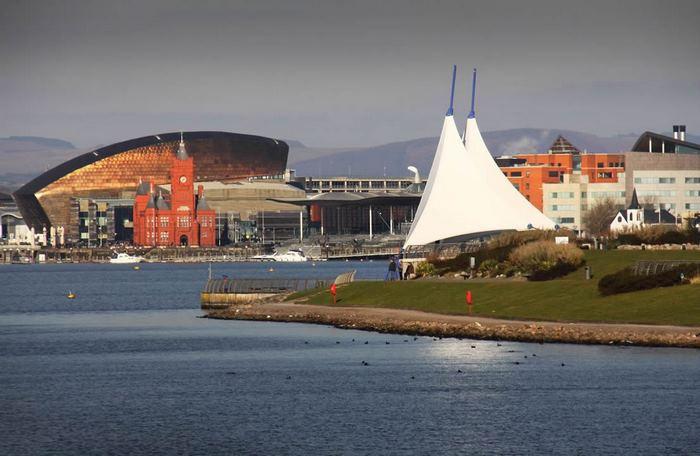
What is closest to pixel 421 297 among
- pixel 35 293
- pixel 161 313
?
pixel 161 313

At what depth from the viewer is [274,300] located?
358 ft

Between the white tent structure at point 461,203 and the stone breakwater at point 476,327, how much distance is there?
74.4 feet

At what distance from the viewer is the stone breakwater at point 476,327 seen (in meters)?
69.9

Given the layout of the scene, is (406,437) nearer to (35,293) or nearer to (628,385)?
(628,385)

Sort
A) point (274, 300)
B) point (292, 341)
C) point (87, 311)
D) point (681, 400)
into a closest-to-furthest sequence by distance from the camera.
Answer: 1. point (681, 400)
2. point (292, 341)
3. point (274, 300)
4. point (87, 311)

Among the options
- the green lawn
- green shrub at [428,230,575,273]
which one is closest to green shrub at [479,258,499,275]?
green shrub at [428,230,575,273]

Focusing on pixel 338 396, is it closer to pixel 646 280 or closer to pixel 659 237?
pixel 646 280

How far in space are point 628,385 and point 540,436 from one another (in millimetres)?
10064

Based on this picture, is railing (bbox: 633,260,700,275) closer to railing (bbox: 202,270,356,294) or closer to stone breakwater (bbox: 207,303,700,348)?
stone breakwater (bbox: 207,303,700,348)

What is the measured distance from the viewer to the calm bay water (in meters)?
48.5

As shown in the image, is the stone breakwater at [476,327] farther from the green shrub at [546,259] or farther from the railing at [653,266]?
the green shrub at [546,259]

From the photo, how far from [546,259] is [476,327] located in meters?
17.4

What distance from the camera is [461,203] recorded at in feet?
400

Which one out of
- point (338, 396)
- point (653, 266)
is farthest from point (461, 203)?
point (338, 396)
